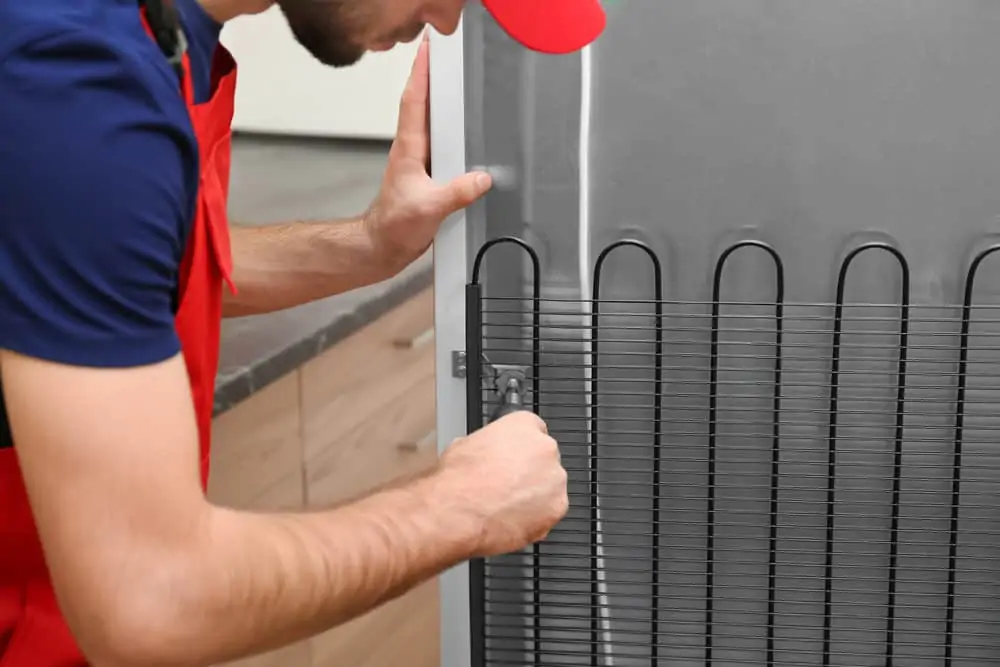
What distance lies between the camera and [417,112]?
88cm

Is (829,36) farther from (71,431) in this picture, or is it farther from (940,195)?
(71,431)

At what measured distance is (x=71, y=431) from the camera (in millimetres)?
530

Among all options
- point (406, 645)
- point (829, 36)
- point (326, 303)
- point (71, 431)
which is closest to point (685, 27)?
point (829, 36)

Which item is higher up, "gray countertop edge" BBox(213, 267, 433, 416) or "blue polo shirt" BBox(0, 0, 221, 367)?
"blue polo shirt" BBox(0, 0, 221, 367)

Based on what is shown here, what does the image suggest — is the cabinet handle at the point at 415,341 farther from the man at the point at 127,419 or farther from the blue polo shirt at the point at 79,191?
the blue polo shirt at the point at 79,191

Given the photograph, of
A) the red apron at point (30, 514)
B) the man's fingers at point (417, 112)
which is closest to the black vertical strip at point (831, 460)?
the man's fingers at point (417, 112)

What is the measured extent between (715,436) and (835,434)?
9 centimetres

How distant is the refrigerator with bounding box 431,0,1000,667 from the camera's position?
2.74 feet

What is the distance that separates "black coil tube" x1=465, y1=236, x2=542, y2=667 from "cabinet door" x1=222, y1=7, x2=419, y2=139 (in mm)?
1054

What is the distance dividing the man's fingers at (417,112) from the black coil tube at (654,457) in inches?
6.9

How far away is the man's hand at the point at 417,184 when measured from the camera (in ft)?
2.87

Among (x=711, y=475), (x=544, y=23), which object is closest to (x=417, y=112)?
(x=544, y=23)

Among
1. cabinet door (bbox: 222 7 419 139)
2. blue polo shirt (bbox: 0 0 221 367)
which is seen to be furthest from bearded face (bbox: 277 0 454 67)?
cabinet door (bbox: 222 7 419 139)

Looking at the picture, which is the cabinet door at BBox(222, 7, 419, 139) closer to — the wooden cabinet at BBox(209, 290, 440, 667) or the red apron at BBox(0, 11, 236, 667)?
the wooden cabinet at BBox(209, 290, 440, 667)
